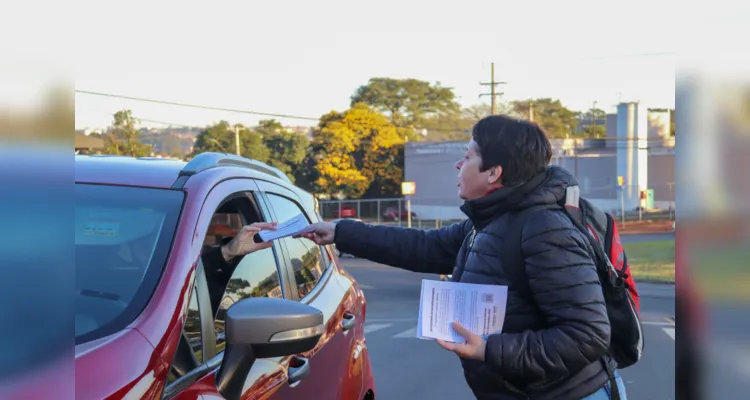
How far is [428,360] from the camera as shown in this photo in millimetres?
9195

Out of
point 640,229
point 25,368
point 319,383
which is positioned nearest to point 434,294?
point 319,383

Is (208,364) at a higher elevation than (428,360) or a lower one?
higher

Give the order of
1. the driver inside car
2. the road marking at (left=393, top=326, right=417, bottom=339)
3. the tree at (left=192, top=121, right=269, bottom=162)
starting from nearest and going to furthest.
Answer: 1. the driver inside car
2. the road marking at (left=393, top=326, right=417, bottom=339)
3. the tree at (left=192, top=121, right=269, bottom=162)

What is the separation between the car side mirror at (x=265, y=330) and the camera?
6.11 feet

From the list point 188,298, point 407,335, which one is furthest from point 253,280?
point 407,335

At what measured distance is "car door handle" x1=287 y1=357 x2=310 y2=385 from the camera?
104 inches

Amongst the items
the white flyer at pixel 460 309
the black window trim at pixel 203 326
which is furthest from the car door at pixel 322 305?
the white flyer at pixel 460 309

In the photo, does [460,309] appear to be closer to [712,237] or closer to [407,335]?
[712,237]

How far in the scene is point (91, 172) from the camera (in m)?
2.57

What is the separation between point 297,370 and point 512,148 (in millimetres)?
1111

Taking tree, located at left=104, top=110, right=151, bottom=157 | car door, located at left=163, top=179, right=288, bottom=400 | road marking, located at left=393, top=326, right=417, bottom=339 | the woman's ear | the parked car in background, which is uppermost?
tree, located at left=104, top=110, right=151, bottom=157

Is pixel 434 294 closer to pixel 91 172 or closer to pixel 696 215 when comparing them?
pixel 91 172

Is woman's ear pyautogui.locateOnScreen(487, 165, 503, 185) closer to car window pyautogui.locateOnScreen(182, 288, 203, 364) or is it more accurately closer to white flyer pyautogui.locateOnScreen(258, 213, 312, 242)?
white flyer pyautogui.locateOnScreen(258, 213, 312, 242)

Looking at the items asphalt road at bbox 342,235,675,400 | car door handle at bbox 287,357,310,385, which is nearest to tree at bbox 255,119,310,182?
asphalt road at bbox 342,235,675,400
